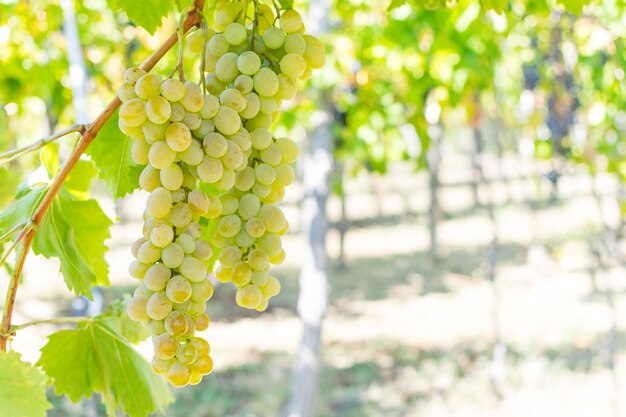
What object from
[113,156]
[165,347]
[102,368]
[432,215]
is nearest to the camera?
[165,347]

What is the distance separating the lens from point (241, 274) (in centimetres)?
68

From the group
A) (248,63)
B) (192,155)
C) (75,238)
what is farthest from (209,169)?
(75,238)

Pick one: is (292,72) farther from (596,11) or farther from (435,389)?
(435,389)

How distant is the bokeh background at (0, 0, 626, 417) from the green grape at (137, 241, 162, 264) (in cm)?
32

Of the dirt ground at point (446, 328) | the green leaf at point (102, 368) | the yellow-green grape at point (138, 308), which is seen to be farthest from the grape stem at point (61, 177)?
the dirt ground at point (446, 328)

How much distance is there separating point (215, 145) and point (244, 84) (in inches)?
3.4

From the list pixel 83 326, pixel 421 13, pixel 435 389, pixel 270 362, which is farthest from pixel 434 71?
pixel 270 362

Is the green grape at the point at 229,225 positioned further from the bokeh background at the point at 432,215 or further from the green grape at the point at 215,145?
the bokeh background at the point at 432,215

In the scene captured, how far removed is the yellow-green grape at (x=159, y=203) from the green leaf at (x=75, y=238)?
246 mm

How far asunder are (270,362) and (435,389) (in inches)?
70.0

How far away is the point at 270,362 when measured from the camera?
23.1 feet

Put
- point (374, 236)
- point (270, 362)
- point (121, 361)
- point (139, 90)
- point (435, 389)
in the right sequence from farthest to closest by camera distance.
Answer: point (374, 236), point (270, 362), point (435, 389), point (121, 361), point (139, 90)

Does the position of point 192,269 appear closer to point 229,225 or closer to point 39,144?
point 229,225

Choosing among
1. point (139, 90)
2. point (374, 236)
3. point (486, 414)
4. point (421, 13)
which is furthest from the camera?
point (374, 236)
